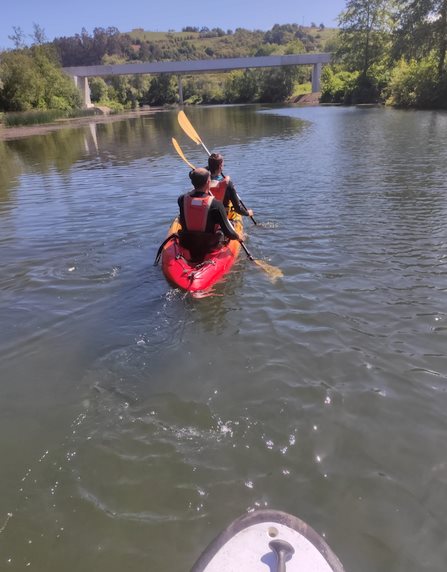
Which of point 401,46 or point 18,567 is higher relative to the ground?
point 401,46

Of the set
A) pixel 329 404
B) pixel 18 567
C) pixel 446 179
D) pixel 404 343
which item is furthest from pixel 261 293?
pixel 446 179

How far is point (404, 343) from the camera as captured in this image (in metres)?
4.38

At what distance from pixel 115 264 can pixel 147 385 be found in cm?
349

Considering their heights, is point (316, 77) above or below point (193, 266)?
above

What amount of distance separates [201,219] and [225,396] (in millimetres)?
2711

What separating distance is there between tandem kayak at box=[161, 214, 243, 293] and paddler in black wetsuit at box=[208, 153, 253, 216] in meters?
1.20

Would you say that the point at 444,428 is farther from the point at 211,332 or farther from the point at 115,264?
the point at 115,264

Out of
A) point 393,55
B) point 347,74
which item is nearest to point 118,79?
point 347,74

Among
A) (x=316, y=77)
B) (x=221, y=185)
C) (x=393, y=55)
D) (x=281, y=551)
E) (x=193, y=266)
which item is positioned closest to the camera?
(x=281, y=551)

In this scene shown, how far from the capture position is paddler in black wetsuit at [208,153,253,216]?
721cm

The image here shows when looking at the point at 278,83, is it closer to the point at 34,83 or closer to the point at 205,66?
the point at 205,66

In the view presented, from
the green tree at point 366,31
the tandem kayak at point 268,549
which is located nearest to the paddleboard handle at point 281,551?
the tandem kayak at point 268,549

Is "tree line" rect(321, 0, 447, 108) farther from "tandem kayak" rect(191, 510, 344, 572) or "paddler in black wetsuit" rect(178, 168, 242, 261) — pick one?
"tandem kayak" rect(191, 510, 344, 572)

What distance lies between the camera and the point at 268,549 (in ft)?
7.38
